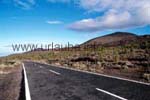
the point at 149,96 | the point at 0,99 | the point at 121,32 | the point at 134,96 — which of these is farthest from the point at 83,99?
the point at 121,32

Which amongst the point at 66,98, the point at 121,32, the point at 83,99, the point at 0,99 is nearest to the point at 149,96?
the point at 83,99

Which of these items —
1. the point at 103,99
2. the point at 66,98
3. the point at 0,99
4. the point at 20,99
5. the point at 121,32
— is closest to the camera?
the point at 103,99

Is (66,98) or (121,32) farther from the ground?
(121,32)

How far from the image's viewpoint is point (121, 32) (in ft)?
650

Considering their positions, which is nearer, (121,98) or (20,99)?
(121,98)

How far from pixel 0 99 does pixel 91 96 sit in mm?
4599

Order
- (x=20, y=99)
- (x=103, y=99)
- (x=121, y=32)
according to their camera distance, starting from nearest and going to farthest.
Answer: (x=103, y=99) → (x=20, y=99) → (x=121, y=32)

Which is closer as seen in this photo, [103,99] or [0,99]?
[103,99]

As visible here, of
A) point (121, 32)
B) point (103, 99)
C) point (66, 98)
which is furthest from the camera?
point (121, 32)

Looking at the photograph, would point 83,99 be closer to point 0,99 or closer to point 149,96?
point 149,96

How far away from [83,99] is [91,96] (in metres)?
0.59

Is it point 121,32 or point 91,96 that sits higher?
point 121,32

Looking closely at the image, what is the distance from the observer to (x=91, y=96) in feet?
30.7

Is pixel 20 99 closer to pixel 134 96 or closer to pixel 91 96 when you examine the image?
pixel 91 96
